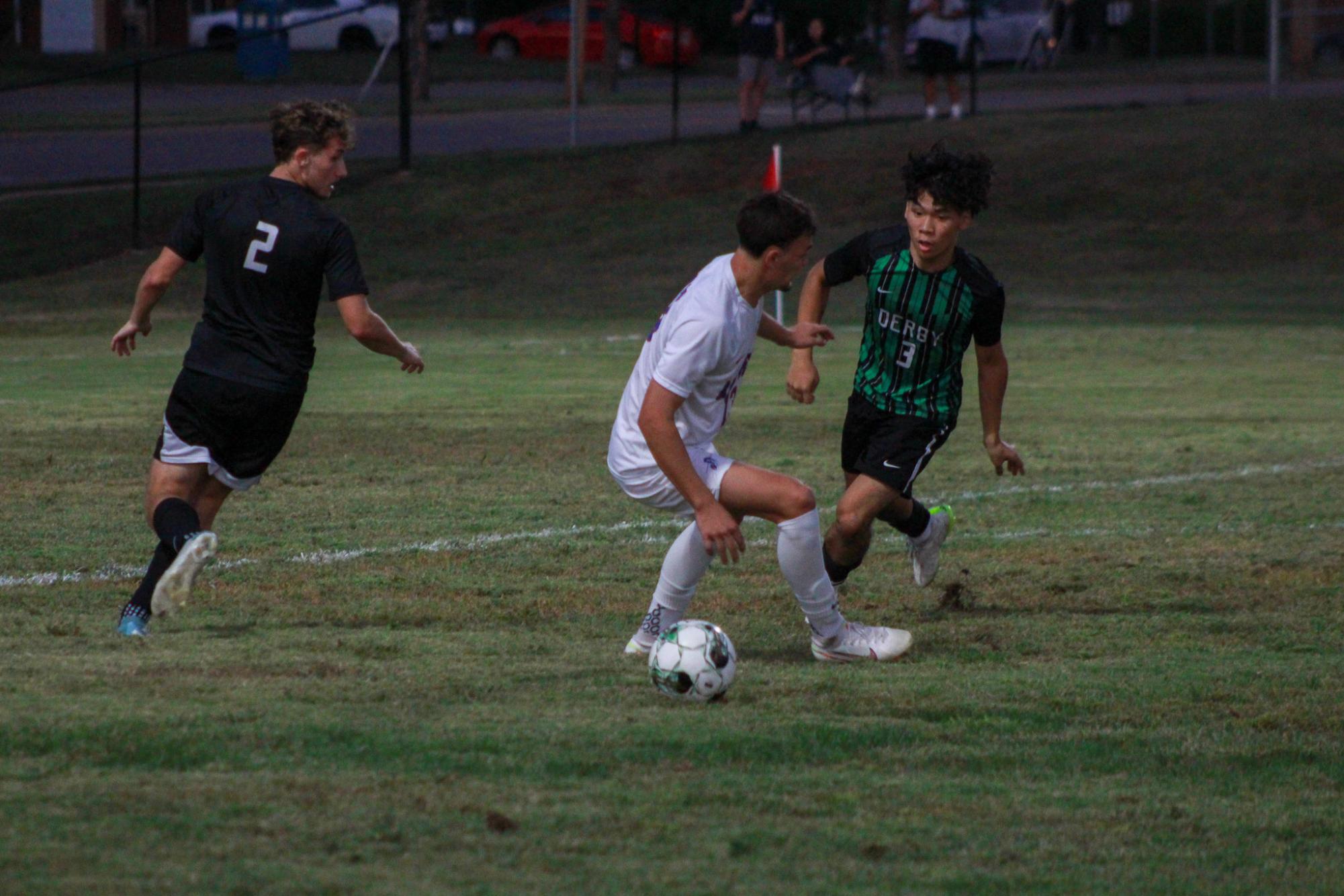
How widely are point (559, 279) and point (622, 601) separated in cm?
1565

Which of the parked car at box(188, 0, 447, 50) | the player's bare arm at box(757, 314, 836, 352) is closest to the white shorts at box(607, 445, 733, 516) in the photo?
the player's bare arm at box(757, 314, 836, 352)

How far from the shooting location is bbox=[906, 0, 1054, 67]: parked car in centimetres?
4422

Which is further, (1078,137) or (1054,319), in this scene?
(1078,137)

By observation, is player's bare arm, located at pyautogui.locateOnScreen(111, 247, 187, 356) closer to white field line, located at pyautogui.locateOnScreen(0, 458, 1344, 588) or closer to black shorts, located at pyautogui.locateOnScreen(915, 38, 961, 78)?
white field line, located at pyautogui.locateOnScreen(0, 458, 1344, 588)

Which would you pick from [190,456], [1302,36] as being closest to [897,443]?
[190,456]

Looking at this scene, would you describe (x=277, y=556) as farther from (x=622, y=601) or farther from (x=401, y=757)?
(x=401, y=757)

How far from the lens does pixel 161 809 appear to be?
14.7 feet

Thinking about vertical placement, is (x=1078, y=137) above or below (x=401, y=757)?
above

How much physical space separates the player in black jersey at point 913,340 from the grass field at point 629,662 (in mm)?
587

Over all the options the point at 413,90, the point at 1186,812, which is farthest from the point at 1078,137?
the point at 1186,812

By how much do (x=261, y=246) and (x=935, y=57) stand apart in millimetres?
21938

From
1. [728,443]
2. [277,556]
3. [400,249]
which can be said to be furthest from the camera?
[400,249]

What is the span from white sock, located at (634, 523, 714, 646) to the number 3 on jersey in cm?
165

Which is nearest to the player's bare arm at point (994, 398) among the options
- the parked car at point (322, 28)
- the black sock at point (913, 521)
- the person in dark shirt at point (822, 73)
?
the black sock at point (913, 521)
